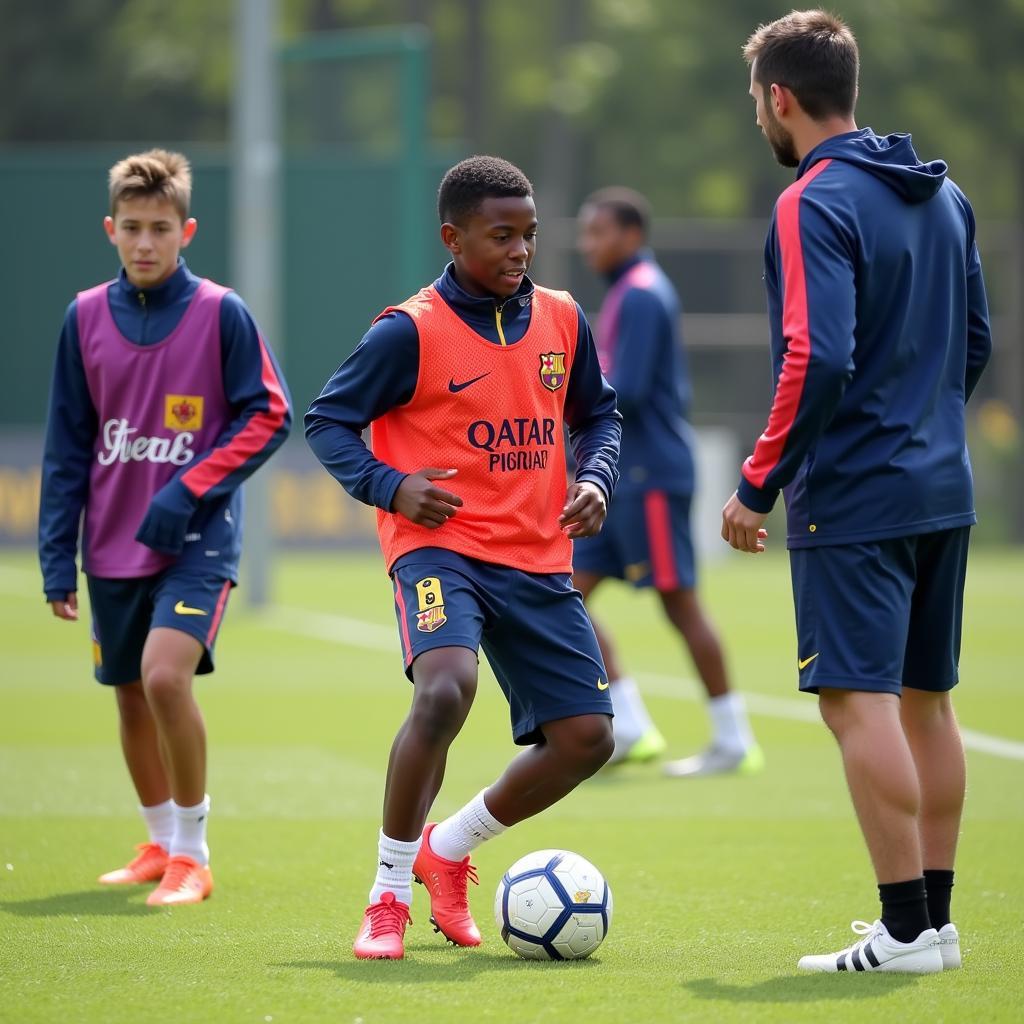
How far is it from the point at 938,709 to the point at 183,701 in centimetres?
242

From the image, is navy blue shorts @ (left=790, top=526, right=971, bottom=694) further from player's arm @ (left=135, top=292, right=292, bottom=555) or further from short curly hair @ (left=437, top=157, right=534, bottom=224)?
player's arm @ (left=135, top=292, right=292, bottom=555)

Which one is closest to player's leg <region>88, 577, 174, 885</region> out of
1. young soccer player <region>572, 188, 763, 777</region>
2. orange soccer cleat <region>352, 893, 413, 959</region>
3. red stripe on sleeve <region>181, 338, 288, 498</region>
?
red stripe on sleeve <region>181, 338, 288, 498</region>

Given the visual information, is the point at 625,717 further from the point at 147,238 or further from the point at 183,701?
the point at 147,238

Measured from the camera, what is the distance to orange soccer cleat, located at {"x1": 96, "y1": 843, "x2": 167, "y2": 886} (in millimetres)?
6533

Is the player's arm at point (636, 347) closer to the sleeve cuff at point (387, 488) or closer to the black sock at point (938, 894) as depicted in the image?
the sleeve cuff at point (387, 488)

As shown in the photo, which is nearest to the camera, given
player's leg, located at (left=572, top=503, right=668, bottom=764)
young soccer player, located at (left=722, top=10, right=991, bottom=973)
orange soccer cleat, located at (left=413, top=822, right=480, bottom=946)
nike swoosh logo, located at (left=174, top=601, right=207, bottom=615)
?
young soccer player, located at (left=722, top=10, right=991, bottom=973)

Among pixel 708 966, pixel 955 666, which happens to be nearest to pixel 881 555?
pixel 955 666

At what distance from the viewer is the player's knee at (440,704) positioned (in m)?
5.15

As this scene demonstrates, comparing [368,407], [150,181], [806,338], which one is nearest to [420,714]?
[368,407]

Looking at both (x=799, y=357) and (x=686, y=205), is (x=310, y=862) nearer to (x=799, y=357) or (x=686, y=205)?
(x=799, y=357)

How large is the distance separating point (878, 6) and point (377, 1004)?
34757 mm

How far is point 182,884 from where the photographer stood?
6.23m

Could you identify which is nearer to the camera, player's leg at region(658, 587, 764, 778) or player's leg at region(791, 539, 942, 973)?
player's leg at region(791, 539, 942, 973)

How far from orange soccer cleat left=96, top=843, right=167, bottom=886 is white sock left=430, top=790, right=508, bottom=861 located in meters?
1.41
